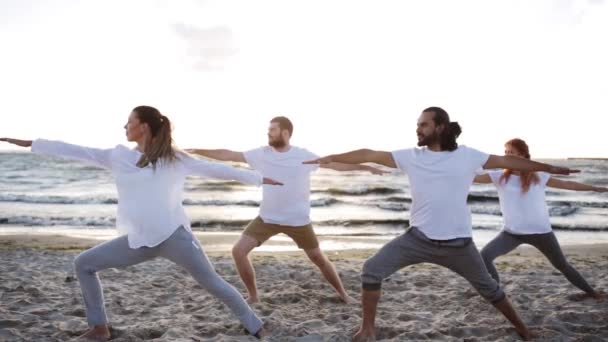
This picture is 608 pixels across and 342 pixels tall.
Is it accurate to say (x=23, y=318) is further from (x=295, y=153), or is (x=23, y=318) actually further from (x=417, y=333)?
(x=417, y=333)

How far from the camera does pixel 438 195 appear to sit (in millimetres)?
4352

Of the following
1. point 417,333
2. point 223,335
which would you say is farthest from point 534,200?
point 223,335

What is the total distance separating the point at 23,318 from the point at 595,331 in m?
5.50

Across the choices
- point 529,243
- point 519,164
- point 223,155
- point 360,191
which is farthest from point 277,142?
point 360,191

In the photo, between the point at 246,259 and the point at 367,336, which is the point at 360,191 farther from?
the point at 367,336

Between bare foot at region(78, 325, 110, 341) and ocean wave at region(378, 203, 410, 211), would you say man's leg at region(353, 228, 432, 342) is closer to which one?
bare foot at region(78, 325, 110, 341)

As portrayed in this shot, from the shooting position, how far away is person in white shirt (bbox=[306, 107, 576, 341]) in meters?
4.36

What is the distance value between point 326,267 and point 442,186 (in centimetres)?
246

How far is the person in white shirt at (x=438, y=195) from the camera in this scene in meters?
4.36

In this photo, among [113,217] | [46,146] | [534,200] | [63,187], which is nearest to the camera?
[46,146]

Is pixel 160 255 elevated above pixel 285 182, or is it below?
below

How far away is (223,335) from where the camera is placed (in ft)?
16.5

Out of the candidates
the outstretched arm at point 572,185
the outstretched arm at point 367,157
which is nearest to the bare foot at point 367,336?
the outstretched arm at point 367,157

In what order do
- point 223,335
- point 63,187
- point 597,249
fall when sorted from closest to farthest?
1. point 223,335
2. point 597,249
3. point 63,187
